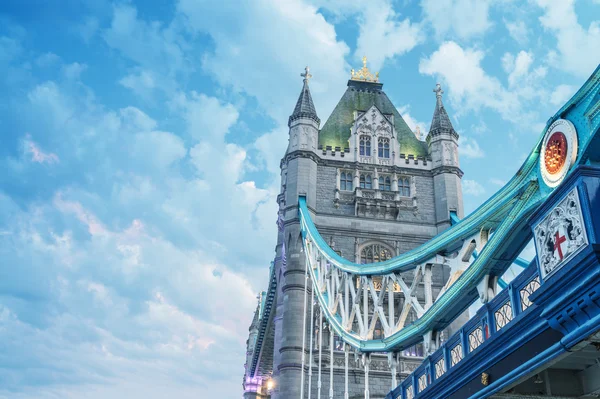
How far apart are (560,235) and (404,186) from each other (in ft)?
99.7

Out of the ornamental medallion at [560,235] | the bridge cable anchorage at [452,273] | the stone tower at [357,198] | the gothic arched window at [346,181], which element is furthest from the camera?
the gothic arched window at [346,181]

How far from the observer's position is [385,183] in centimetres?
3678

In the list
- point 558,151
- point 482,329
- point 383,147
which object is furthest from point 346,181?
point 558,151

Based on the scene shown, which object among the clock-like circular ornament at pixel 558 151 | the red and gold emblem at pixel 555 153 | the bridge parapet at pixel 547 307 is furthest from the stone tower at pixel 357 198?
the red and gold emblem at pixel 555 153

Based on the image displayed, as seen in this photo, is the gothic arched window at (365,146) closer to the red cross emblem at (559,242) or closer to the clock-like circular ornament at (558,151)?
the clock-like circular ornament at (558,151)

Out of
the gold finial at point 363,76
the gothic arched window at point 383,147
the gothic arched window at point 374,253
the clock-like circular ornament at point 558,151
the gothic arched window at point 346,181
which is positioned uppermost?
the gold finial at point 363,76

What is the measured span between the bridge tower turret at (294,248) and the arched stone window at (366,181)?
2857mm

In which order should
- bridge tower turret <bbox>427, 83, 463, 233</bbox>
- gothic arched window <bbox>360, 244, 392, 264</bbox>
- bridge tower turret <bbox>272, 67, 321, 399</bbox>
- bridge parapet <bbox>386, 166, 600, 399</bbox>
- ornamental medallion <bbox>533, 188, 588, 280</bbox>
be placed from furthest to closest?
bridge tower turret <bbox>427, 83, 463, 233</bbox> → gothic arched window <bbox>360, 244, 392, 264</bbox> → bridge tower turret <bbox>272, 67, 321, 399</bbox> → ornamental medallion <bbox>533, 188, 588, 280</bbox> → bridge parapet <bbox>386, 166, 600, 399</bbox>

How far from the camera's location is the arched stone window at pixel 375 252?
3356 centimetres

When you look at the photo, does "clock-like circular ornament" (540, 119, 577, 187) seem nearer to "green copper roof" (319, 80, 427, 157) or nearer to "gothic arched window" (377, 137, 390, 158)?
"green copper roof" (319, 80, 427, 157)

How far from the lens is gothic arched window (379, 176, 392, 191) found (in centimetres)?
3653

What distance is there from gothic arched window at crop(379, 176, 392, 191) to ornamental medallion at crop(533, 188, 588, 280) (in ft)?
96.4

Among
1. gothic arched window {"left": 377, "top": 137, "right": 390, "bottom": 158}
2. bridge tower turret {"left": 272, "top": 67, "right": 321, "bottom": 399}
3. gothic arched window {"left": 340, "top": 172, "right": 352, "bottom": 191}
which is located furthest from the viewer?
gothic arched window {"left": 377, "top": 137, "right": 390, "bottom": 158}

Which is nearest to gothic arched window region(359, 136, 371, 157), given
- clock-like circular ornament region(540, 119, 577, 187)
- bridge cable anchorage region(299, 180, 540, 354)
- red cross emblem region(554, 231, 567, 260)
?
bridge cable anchorage region(299, 180, 540, 354)
